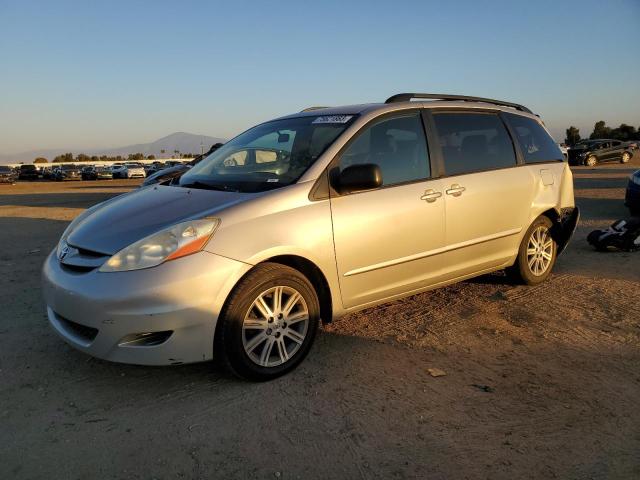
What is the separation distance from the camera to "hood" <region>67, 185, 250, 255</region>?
306 centimetres

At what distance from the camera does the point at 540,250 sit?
16.6 ft

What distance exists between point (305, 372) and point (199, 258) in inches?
42.4

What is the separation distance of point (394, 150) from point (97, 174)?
4076 cm

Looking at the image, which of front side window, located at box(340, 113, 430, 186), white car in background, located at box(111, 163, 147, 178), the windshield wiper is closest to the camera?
the windshield wiper

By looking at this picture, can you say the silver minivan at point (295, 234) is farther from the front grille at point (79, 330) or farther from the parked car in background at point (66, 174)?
the parked car in background at point (66, 174)

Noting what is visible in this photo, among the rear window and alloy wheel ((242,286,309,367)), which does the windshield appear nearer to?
alloy wheel ((242,286,309,367))

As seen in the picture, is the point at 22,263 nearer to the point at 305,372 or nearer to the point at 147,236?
the point at 147,236

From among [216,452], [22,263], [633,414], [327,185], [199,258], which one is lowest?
[633,414]

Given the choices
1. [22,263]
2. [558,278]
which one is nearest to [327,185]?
[558,278]

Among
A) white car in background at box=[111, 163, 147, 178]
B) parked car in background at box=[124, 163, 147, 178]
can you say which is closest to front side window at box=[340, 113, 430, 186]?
white car in background at box=[111, 163, 147, 178]

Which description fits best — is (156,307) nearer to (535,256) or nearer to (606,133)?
(535,256)

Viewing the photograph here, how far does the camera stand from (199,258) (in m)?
2.90

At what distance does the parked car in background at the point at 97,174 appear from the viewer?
3991cm

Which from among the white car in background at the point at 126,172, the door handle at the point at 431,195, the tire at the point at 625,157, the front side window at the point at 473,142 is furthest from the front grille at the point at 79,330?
the white car in background at the point at 126,172
